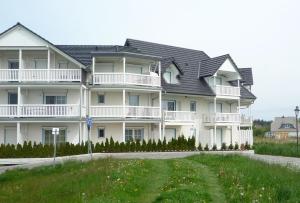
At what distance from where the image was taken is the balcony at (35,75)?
31.8 m

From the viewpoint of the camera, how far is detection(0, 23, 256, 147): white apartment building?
31.9 metres

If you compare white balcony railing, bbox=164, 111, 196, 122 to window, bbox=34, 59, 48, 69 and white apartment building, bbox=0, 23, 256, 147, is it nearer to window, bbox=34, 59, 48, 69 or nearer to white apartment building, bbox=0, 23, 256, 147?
white apartment building, bbox=0, 23, 256, 147

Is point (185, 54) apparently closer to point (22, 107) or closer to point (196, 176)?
point (22, 107)

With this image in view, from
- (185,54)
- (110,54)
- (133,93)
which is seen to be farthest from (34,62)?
(185,54)

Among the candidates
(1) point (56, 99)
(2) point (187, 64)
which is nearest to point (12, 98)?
(1) point (56, 99)

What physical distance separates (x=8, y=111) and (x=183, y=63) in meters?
18.0

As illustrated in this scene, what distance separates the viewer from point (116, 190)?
11438 millimetres

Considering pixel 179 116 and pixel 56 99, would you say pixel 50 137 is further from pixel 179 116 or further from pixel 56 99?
pixel 179 116

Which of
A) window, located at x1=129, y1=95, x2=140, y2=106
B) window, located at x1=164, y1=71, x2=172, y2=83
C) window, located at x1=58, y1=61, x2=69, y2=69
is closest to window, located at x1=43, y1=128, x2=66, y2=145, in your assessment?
window, located at x1=58, y1=61, x2=69, y2=69

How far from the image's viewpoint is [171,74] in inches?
1526

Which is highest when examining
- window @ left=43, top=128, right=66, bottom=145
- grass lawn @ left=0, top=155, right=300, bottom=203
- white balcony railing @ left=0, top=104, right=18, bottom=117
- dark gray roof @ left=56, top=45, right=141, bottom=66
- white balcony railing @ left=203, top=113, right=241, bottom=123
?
dark gray roof @ left=56, top=45, right=141, bottom=66

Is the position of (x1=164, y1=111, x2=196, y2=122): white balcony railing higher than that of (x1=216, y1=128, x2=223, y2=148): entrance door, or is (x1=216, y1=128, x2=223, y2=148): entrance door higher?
(x1=164, y1=111, x2=196, y2=122): white balcony railing

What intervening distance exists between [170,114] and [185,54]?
9.65m

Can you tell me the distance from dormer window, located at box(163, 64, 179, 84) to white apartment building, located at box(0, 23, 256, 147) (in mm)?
91
